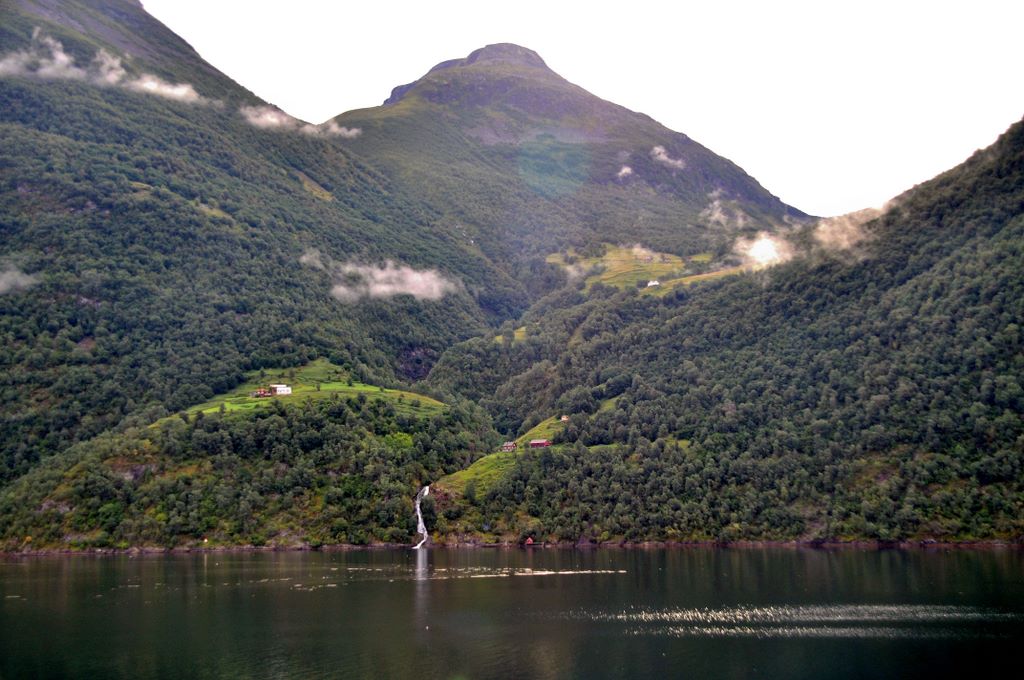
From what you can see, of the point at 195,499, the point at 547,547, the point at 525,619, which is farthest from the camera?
the point at 547,547

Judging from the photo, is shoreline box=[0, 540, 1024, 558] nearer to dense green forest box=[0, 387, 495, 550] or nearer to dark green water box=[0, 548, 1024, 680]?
dense green forest box=[0, 387, 495, 550]

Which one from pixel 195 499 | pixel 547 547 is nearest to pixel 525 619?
pixel 547 547

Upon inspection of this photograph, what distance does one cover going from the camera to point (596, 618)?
327 ft

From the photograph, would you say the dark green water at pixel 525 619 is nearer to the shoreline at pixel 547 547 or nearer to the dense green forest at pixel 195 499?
the shoreline at pixel 547 547

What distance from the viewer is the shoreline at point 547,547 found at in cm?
16412

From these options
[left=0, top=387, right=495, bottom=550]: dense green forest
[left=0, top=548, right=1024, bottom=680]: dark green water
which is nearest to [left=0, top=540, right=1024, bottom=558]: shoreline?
[left=0, top=387, right=495, bottom=550]: dense green forest

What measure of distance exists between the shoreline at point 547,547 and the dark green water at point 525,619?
16457mm

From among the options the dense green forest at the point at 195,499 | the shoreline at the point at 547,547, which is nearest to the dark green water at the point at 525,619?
the shoreline at the point at 547,547

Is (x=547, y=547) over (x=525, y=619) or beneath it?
over

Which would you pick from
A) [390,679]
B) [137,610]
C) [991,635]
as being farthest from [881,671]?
[137,610]

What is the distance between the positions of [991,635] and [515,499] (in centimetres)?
12311

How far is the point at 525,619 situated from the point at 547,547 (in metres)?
92.2

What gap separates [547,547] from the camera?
19062 cm

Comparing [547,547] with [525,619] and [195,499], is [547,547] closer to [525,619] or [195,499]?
Answer: [195,499]
